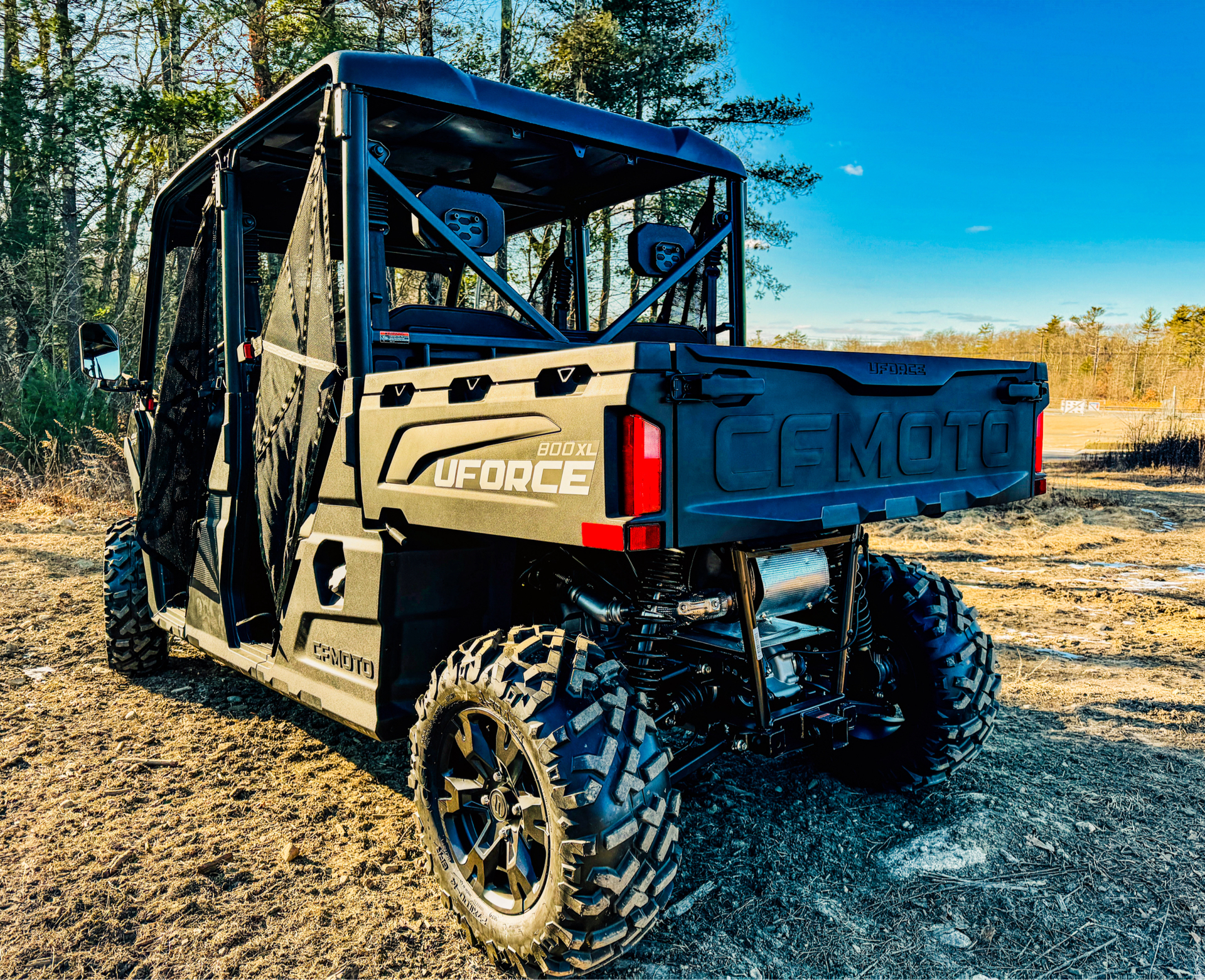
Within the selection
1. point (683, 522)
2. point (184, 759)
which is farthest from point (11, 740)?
point (683, 522)

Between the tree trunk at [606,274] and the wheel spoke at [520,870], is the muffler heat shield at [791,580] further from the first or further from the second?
the tree trunk at [606,274]

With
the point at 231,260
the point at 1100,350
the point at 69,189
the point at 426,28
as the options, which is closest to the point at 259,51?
the point at 426,28

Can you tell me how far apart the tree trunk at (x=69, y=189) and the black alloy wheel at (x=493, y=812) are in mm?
13732

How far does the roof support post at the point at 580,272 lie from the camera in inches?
178

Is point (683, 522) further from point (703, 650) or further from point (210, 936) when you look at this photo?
point (210, 936)

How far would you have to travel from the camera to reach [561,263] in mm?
4539

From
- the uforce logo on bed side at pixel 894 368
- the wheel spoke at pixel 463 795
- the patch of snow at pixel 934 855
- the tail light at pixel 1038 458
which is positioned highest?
the uforce logo on bed side at pixel 894 368

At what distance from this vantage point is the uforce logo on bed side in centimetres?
247

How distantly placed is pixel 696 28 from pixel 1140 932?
18765 millimetres

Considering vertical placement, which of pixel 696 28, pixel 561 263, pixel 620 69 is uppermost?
pixel 696 28

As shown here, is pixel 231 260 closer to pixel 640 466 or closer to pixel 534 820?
pixel 640 466

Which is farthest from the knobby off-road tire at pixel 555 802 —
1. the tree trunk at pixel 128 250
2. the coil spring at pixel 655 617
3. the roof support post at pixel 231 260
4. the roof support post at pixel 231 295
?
the tree trunk at pixel 128 250

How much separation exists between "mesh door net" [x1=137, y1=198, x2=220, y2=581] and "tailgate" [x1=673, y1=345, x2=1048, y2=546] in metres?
2.76

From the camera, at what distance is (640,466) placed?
1.94 metres
